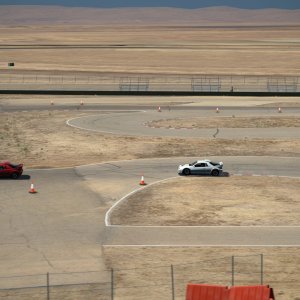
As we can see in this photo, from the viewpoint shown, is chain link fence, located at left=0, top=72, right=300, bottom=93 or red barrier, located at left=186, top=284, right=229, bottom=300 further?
chain link fence, located at left=0, top=72, right=300, bottom=93

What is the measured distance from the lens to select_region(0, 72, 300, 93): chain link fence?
265ft

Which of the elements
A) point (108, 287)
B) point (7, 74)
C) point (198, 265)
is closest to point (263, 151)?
point (198, 265)

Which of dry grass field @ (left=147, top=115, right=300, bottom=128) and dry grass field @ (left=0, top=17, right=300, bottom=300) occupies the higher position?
dry grass field @ (left=147, top=115, right=300, bottom=128)

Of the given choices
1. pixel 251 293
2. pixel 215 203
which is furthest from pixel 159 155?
pixel 251 293

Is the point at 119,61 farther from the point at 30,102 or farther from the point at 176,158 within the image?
the point at 176,158

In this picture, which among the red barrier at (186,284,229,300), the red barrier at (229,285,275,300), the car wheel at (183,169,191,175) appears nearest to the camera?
the red barrier at (229,285,275,300)

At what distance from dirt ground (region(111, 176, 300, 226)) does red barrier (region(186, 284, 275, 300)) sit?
10.5 metres

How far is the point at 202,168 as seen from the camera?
39656mm

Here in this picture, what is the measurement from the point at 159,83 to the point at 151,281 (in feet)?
213

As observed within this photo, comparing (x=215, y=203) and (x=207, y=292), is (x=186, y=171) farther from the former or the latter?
(x=207, y=292)

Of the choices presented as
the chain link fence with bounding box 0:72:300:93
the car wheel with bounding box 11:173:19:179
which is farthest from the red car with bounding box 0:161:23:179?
the chain link fence with bounding box 0:72:300:93

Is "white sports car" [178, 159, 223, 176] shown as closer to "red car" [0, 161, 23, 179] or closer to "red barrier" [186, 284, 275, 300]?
"red car" [0, 161, 23, 179]

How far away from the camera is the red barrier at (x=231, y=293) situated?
1944cm

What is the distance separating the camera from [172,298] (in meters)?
21.1
